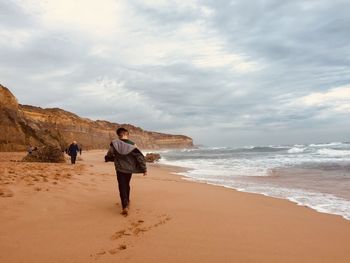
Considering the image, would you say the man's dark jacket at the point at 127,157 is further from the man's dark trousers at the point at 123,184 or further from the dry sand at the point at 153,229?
the dry sand at the point at 153,229

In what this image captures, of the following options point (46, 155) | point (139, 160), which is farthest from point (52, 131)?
point (139, 160)

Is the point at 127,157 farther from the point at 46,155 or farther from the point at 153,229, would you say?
the point at 46,155

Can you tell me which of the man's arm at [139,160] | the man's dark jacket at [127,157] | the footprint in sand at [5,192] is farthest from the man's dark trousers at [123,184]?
the footprint in sand at [5,192]

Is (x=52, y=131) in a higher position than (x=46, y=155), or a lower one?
higher

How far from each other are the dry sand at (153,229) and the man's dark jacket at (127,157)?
0.74 metres

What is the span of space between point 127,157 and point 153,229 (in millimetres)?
1660

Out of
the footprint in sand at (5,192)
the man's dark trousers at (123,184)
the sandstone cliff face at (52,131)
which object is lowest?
the footprint in sand at (5,192)

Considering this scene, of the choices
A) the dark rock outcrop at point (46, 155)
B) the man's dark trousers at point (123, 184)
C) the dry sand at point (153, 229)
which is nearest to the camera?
the dry sand at point (153, 229)

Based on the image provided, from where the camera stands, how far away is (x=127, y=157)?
6.49 metres

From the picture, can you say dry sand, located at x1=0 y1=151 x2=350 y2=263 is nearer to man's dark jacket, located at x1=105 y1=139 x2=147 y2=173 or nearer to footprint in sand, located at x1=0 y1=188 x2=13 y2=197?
footprint in sand, located at x1=0 y1=188 x2=13 y2=197

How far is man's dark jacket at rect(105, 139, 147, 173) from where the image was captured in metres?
6.43

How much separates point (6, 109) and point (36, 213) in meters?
25.6

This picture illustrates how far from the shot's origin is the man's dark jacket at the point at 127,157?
643 cm

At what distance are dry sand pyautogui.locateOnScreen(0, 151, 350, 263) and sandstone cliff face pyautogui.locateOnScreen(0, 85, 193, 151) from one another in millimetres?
2763
